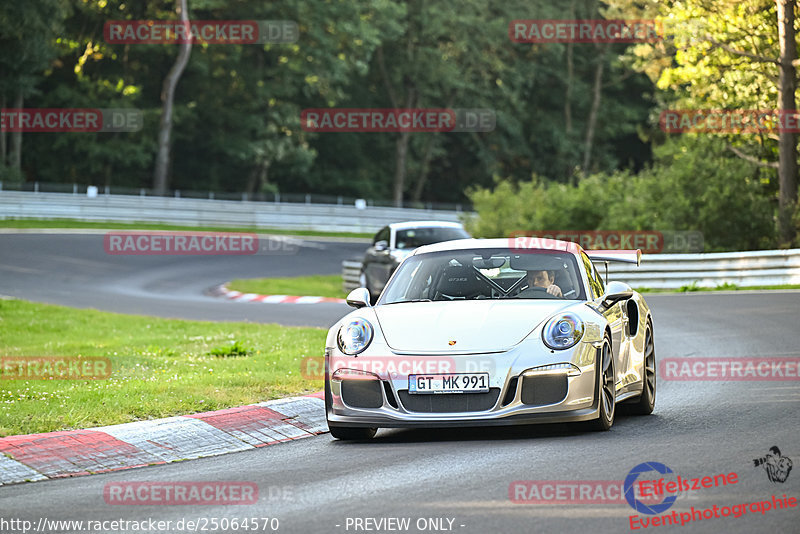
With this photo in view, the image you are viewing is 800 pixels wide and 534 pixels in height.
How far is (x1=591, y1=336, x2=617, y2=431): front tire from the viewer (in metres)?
8.51

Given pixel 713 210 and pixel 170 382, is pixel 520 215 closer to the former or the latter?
pixel 713 210

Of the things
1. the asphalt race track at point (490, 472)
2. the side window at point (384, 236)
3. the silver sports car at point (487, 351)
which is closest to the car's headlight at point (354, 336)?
the silver sports car at point (487, 351)

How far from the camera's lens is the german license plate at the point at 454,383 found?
816 cm

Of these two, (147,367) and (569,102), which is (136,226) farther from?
(147,367)

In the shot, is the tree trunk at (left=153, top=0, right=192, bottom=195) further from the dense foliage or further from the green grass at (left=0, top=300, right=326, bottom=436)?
the green grass at (left=0, top=300, right=326, bottom=436)

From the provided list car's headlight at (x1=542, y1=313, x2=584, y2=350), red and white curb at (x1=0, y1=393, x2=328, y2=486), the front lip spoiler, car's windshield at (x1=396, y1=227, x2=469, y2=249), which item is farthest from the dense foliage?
the front lip spoiler

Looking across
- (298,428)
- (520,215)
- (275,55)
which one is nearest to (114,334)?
(298,428)

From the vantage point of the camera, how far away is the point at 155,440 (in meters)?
8.69

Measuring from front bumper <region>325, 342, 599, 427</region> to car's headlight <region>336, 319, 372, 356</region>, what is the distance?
32 cm

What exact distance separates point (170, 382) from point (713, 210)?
20712mm

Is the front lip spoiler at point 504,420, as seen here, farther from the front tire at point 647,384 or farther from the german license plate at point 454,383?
the front tire at point 647,384

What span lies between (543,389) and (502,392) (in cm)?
27

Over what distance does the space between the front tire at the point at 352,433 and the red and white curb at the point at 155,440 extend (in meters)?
0.50

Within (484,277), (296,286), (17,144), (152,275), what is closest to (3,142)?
(17,144)
